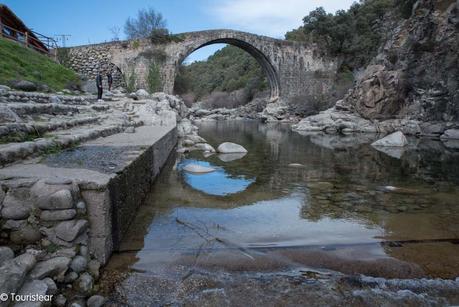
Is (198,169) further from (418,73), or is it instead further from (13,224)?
(418,73)

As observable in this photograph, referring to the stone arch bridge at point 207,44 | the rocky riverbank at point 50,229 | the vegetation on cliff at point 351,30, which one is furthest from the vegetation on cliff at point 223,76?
the rocky riverbank at point 50,229

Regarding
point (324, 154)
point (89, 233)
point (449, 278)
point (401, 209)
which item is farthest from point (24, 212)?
point (324, 154)

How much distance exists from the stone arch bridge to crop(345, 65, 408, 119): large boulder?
843cm

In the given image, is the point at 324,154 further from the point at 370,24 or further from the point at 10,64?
the point at 370,24

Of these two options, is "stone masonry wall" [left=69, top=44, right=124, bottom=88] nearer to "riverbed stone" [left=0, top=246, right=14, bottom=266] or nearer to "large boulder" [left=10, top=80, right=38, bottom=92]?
"large boulder" [left=10, top=80, right=38, bottom=92]

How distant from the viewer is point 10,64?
10.7m

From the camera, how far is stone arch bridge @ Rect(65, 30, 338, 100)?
72.5ft

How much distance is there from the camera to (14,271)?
1922 millimetres

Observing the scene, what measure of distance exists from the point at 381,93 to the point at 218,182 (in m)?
15.7

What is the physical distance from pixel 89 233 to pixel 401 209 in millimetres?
3799

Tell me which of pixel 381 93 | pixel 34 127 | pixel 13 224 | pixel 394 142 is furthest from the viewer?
pixel 381 93

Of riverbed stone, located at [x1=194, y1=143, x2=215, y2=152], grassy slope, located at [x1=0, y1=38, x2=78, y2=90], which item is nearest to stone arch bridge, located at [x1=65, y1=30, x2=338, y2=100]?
grassy slope, located at [x1=0, y1=38, x2=78, y2=90]

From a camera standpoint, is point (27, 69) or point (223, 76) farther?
point (223, 76)

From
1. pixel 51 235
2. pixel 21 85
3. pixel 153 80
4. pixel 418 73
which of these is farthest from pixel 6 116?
pixel 418 73
